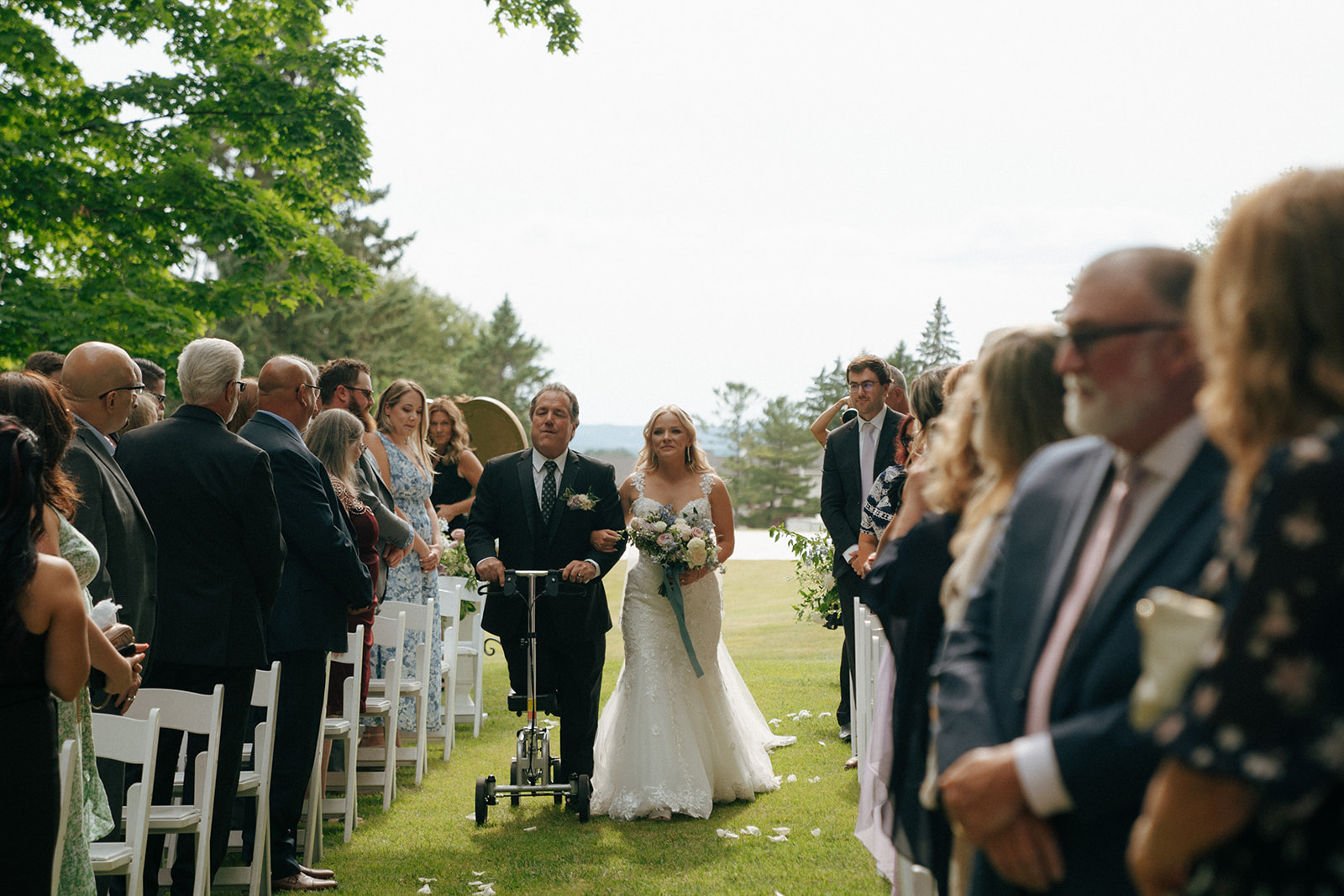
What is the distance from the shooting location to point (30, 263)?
14227 mm

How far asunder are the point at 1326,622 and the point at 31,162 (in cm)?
1490

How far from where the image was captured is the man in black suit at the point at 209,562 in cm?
493

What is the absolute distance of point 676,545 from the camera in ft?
23.2

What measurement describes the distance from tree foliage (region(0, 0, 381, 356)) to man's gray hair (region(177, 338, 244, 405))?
965 centimetres

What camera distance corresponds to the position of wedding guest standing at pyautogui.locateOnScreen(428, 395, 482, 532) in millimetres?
10938

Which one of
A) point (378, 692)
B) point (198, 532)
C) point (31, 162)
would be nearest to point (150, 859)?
point (198, 532)

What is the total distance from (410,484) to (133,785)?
15.2 ft

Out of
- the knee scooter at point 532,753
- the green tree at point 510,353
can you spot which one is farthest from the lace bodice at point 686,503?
the green tree at point 510,353

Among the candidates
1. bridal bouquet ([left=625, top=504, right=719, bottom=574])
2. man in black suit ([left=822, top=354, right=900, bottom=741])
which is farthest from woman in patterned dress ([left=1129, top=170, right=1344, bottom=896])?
man in black suit ([left=822, top=354, right=900, bottom=741])

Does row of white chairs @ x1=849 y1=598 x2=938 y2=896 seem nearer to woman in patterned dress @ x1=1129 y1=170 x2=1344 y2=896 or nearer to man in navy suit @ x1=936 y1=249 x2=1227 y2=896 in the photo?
man in navy suit @ x1=936 y1=249 x2=1227 y2=896

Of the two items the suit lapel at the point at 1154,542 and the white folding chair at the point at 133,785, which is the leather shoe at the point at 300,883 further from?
the suit lapel at the point at 1154,542

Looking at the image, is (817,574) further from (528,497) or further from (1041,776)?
(1041,776)

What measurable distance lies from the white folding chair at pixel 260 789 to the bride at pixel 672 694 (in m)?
2.42

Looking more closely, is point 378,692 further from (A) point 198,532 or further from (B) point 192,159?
(B) point 192,159
